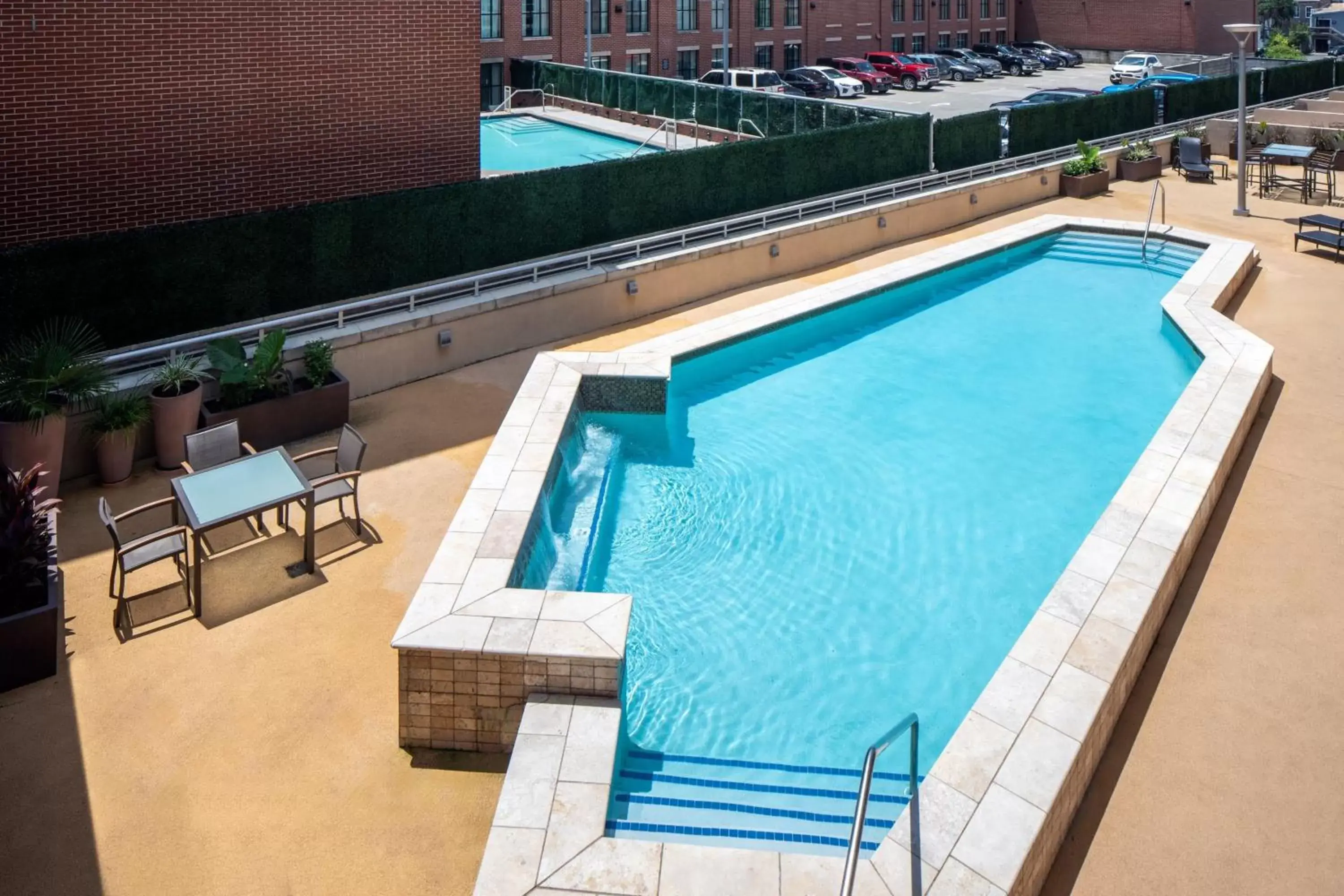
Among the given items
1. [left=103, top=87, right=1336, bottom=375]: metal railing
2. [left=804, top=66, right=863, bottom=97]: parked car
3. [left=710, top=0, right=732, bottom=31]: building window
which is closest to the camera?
[left=103, top=87, right=1336, bottom=375]: metal railing

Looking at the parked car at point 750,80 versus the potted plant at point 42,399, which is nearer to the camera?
the potted plant at point 42,399

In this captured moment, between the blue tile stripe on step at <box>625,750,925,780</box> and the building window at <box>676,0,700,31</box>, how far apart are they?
4701 centimetres

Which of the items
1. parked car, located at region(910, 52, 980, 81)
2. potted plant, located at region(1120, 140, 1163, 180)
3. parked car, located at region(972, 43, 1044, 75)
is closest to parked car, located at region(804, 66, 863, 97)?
parked car, located at region(910, 52, 980, 81)

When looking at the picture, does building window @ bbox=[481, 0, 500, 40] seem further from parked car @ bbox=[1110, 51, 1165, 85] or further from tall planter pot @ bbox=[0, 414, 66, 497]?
tall planter pot @ bbox=[0, 414, 66, 497]

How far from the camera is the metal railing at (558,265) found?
13102mm

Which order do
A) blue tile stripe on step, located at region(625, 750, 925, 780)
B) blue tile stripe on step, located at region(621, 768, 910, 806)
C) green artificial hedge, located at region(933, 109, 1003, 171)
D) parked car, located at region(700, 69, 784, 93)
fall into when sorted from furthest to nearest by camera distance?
parked car, located at region(700, 69, 784, 93) < green artificial hedge, located at region(933, 109, 1003, 171) < blue tile stripe on step, located at region(625, 750, 925, 780) < blue tile stripe on step, located at region(621, 768, 910, 806)

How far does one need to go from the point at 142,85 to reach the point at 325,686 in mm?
9648

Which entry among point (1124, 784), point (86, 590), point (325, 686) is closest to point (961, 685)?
point (1124, 784)

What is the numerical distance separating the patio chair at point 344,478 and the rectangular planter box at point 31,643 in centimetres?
240

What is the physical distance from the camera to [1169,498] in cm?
1052

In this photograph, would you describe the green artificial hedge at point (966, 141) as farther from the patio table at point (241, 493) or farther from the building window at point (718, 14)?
the building window at point (718, 14)

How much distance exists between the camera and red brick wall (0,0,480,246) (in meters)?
13.6

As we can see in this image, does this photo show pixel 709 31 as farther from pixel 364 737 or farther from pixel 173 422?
pixel 364 737

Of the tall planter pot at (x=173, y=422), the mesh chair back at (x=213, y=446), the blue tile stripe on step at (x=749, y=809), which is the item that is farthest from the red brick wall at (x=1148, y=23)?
the blue tile stripe on step at (x=749, y=809)
